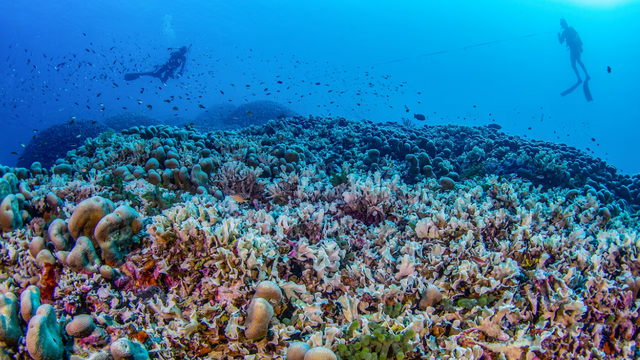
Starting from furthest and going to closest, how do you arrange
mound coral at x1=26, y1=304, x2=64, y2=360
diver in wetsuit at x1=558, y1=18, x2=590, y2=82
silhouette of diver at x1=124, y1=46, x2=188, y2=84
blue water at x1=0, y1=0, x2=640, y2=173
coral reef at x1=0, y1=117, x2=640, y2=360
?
blue water at x1=0, y1=0, x2=640, y2=173 → diver in wetsuit at x1=558, y1=18, x2=590, y2=82 → silhouette of diver at x1=124, y1=46, x2=188, y2=84 → coral reef at x1=0, y1=117, x2=640, y2=360 → mound coral at x1=26, y1=304, x2=64, y2=360

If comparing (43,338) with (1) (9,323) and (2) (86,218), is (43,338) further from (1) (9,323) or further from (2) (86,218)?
(2) (86,218)

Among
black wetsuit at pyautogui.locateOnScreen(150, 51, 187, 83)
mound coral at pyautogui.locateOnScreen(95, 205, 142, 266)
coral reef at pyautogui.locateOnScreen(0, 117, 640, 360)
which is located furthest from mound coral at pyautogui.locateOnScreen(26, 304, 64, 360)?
black wetsuit at pyautogui.locateOnScreen(150, 51, 187, 83)

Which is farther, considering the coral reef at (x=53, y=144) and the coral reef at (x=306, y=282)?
the coral reef at (x=53, y=144)

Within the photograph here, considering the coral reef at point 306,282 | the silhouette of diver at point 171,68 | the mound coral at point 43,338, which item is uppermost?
the silhouette of diver at point 171,68

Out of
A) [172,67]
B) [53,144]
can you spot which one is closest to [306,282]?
[53,144]

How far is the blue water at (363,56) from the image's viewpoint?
4063 inches

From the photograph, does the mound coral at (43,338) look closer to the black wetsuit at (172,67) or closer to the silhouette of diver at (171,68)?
the black wetsuit at (172,67)

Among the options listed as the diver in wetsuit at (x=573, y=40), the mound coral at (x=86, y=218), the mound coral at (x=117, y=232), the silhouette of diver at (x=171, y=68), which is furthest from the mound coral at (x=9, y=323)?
the diver in wetsuit at (x=573, y=40)

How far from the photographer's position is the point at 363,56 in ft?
458

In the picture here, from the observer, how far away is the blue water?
103 m

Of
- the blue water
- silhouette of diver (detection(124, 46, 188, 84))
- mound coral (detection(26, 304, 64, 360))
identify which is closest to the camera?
mound coral (detection(26, 304, 64, 360))

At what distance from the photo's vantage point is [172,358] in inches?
90.1

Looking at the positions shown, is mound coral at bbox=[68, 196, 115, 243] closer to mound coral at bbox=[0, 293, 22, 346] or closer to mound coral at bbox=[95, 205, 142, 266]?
mound coral at bbox=[95, 205, 142, 266]

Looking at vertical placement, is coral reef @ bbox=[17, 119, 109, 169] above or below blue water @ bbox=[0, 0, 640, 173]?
below
